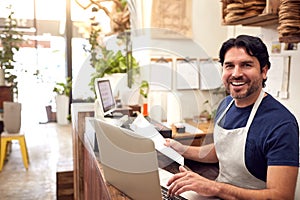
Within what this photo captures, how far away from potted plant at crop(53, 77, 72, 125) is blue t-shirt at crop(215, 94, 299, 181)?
5313 mm

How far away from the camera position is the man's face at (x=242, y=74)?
4.14 feet

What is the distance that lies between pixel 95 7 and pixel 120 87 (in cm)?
119

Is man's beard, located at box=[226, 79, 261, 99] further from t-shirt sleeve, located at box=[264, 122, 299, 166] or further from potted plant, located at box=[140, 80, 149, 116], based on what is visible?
potted plant, located at box=[140, 80, 149, 116]

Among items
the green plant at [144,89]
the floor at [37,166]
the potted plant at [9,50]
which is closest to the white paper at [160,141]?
the green plant at [144,89]

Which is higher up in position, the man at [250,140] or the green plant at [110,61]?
the green plant at [110,61]

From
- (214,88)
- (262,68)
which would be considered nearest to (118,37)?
(214,88)

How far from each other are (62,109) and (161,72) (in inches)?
148

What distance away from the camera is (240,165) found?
133 centimetres

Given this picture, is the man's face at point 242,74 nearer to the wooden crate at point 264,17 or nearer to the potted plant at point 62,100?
the wooden crate at point 264,17

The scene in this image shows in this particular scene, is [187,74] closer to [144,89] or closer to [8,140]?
[144,89]

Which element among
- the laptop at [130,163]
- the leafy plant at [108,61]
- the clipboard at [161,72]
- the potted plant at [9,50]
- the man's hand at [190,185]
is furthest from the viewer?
the potted plant at [9,50]

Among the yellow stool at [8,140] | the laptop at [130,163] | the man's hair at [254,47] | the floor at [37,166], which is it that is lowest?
the floor at [37,166]

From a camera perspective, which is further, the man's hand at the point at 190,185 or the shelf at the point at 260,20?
the shelf at the point at 260,20

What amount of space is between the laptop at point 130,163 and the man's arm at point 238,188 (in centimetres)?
6
